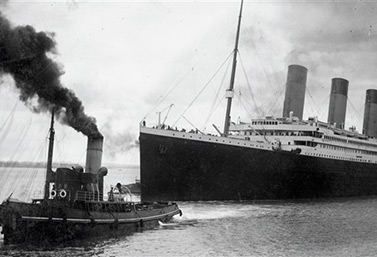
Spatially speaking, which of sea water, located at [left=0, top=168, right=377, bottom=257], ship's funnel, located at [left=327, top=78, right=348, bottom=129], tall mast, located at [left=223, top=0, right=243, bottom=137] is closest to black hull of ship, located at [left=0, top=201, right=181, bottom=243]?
sea water, located at [left=0, top=168, right=377, bottom=257]

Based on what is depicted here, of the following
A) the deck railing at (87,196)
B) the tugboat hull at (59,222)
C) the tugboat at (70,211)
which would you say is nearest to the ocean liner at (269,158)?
the tugboat at (70,211)

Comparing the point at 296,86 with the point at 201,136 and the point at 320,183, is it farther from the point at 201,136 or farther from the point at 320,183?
the point at 201,136

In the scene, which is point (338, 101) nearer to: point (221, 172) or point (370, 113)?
point (370, 113)

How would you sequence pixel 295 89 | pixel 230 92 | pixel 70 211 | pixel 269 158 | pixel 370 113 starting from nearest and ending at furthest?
pixel 70 211 → pixel 230 92 → pixel 269 158 → pixel 295 89 → pixel 370 113

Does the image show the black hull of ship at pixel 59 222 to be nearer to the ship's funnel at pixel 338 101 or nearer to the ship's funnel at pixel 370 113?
the ship's funnel at pixel 338 101

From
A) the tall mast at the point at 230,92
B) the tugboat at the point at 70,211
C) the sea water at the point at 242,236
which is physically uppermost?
the tall mast at the point at 230,92

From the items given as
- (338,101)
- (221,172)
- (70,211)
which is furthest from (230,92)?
(70,211)

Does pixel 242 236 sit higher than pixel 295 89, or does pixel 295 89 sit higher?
pixel 295 89
